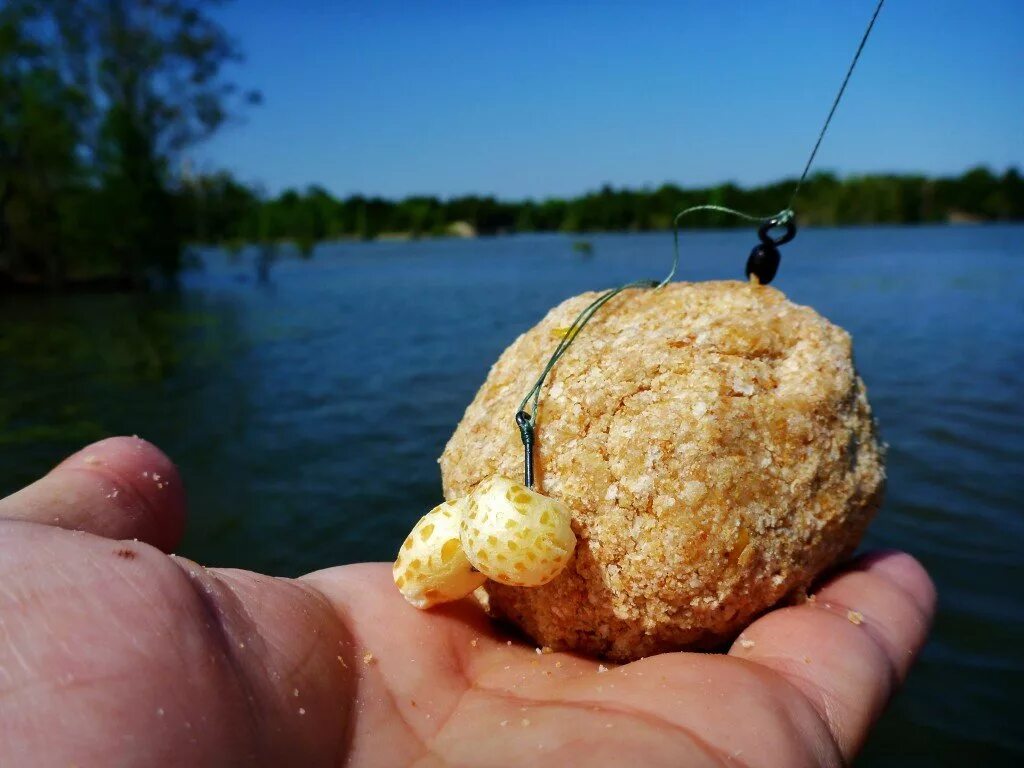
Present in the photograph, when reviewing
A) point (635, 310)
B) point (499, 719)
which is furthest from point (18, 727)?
point (635, 310)

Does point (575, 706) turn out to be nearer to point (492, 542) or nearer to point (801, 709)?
point (492, 542)

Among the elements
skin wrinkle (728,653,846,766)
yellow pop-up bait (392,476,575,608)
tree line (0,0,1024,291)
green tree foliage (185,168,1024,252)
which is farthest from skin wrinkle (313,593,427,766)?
green tree foliage (185,168,1024,252)

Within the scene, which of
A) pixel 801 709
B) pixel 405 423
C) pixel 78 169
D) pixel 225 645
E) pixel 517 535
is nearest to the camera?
pixel 225 645

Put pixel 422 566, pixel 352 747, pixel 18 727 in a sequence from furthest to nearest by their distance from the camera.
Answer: pixel 422 566 < pixel 352 747 < pixel 18 727

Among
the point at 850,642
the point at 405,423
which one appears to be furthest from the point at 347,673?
the point at 405,423

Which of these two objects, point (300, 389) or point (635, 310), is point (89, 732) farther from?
point (300, 389)
